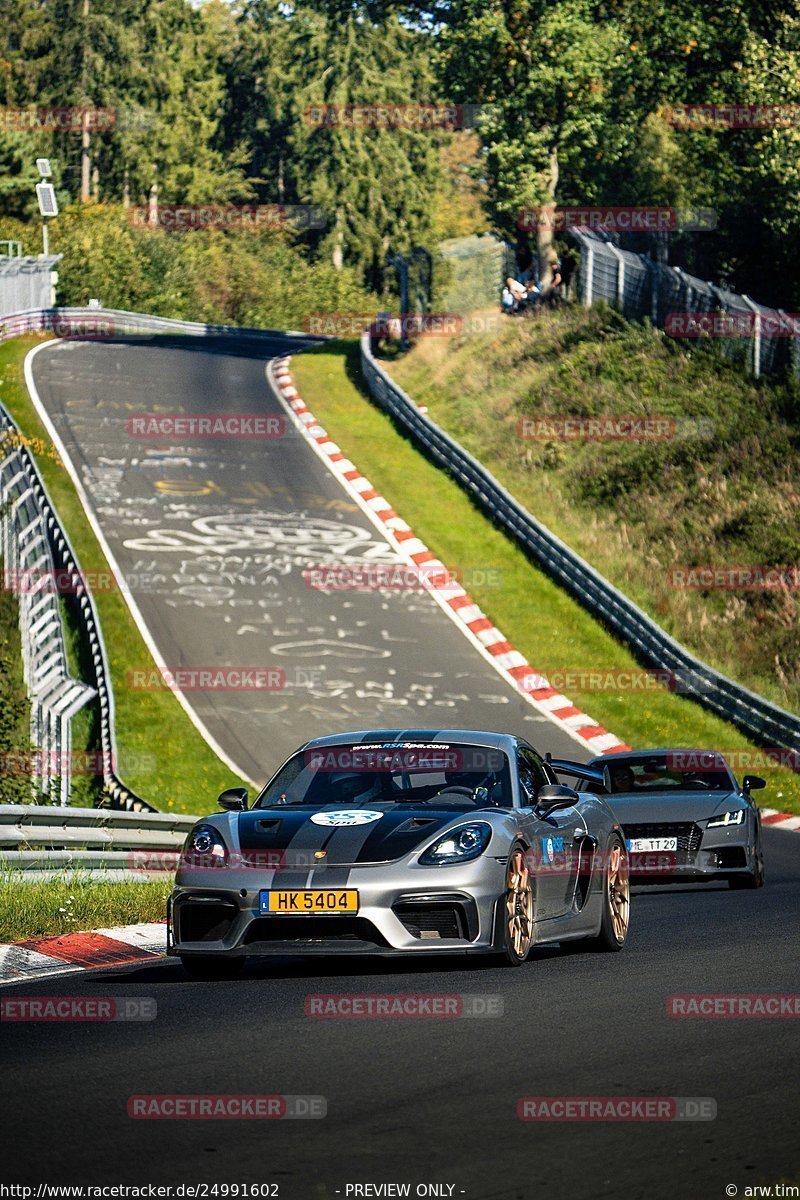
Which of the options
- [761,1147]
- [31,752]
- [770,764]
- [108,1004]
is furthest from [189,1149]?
[770,764]

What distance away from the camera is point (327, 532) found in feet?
111

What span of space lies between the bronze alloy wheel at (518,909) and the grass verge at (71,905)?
Result: 123 inches

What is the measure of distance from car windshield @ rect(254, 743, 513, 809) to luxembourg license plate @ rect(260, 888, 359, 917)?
108cm

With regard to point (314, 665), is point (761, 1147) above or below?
above

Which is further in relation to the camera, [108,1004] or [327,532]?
[327,532]

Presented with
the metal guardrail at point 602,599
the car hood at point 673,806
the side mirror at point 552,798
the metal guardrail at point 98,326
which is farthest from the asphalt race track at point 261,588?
the side mirror at point 552,798

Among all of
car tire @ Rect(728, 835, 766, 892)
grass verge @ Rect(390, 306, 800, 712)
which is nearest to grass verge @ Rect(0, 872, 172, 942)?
car tire @ Rect(728, 835, 766, 892)

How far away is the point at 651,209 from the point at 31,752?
3948 cm

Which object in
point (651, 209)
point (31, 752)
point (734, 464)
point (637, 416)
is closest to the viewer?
point (31, 752)

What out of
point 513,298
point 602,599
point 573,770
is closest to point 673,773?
point 573,770

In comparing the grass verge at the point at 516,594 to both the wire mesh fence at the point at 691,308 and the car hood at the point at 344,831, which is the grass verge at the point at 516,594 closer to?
the wire mesh fence at the point at 691,308

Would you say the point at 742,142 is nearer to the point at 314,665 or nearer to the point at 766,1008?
the point at 314,665

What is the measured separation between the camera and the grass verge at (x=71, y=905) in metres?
11.0

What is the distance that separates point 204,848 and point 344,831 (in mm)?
771
